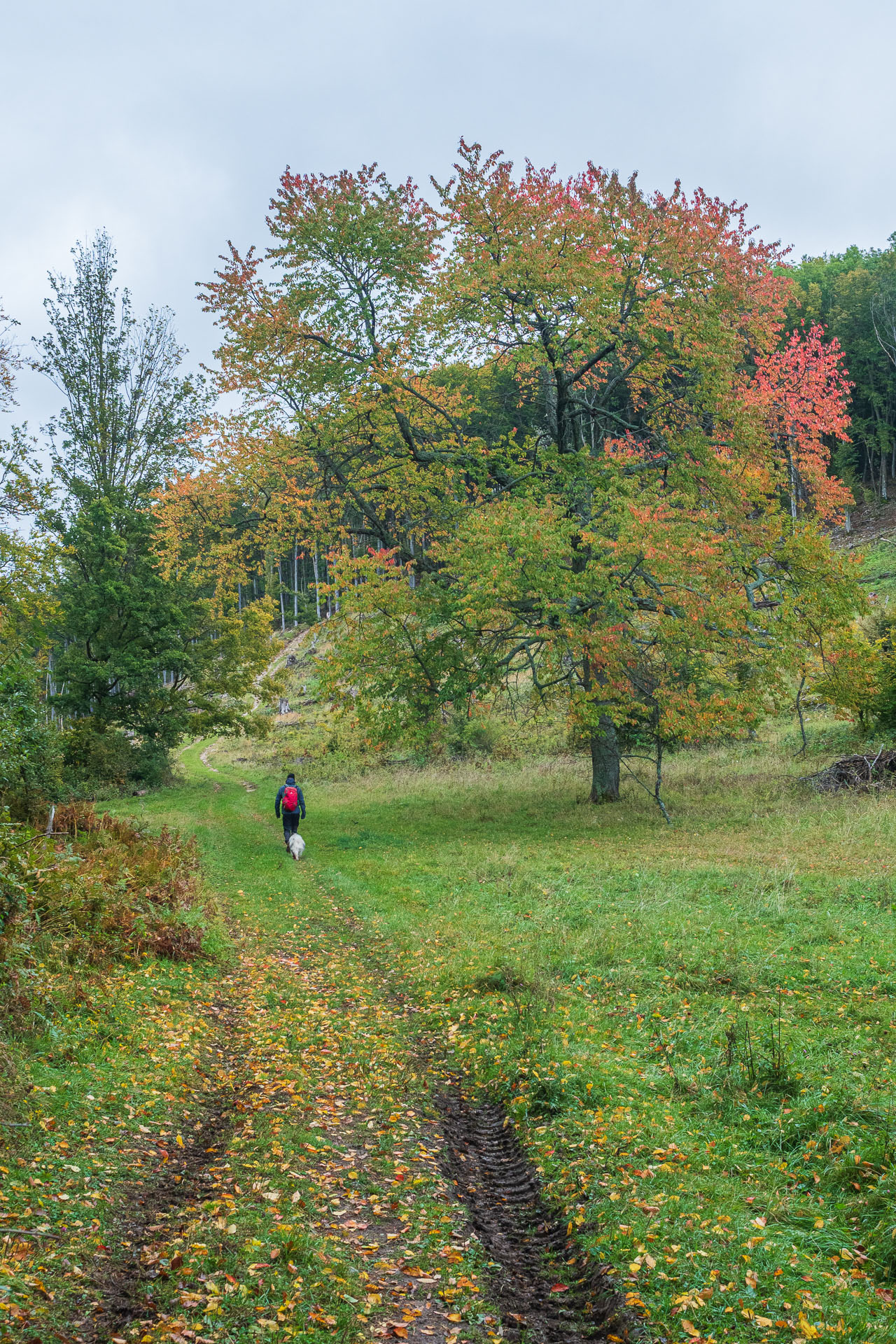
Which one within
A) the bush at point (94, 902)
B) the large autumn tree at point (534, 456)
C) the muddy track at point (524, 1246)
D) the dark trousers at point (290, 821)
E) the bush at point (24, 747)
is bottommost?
the muddy track at point (524, 1246)

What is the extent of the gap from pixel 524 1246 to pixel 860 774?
1641 cm

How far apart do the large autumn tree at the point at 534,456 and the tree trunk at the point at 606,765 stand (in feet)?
0.19

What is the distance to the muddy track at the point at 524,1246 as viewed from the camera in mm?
4281

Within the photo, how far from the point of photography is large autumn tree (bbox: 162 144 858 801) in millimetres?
16828

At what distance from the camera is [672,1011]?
780 cm

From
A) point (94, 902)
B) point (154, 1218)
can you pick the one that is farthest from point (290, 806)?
point (154, 1218)

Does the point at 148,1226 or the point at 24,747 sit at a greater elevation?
the point at 24,747

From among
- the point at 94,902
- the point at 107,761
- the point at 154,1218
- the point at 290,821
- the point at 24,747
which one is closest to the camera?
the point at 154,1218

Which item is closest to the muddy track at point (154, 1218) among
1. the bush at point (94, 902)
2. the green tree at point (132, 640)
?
the bush at point (94, 902)

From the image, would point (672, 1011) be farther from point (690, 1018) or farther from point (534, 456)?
point (534, 456)

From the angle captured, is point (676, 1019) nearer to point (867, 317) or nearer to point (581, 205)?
point (581, 205)

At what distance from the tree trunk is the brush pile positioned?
15.2ft

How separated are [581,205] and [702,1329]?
737 inches

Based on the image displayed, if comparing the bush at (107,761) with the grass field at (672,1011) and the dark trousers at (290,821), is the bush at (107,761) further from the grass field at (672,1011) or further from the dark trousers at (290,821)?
the dark trousers at (290,821)
